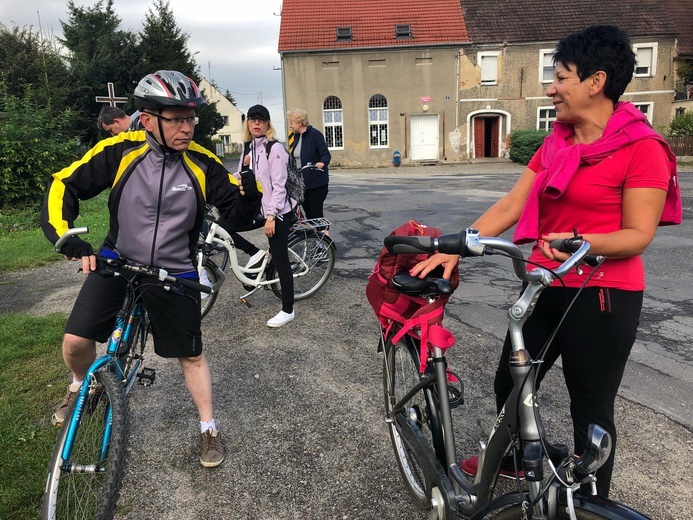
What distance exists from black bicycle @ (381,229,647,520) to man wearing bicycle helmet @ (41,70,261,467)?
3.64 ft

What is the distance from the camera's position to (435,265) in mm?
2086

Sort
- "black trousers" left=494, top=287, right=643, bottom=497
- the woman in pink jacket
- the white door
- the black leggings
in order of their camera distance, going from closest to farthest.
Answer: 1. "black trousers" left=494, top=287, right=643, bottom=497
2. the woman in pink jacket
3. the black leggings
4. the white door

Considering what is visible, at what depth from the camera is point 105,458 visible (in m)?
2.27

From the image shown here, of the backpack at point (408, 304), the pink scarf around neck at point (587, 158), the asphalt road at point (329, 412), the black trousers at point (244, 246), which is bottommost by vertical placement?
the asphalt road at point (329, 412)

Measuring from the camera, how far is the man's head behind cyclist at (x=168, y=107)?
2537 millimetres

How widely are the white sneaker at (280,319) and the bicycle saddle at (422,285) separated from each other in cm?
293

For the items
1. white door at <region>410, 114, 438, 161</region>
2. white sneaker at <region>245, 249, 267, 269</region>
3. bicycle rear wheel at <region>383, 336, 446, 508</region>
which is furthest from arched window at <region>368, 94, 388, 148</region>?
bicycle rear wheel at <region>383, 336, 446, 508</region>

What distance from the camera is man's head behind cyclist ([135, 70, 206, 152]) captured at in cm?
254

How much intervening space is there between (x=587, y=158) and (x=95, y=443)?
7.99 ft

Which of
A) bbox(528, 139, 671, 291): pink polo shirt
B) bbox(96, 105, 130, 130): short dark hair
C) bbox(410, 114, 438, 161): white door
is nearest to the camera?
bbox(528, 139, 671, 291): pink polo shirt

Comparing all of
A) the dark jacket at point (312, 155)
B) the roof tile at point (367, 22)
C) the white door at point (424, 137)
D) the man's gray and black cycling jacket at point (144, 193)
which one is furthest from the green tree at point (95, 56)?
the man's gray and black cycling jacket at point (144, 193)

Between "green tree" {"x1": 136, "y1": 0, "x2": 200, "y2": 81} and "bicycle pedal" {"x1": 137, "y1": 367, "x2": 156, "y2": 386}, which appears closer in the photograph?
"bicycle pedal" {"x1": 137, "y1": 367, "x2": 156, "y2": 386}

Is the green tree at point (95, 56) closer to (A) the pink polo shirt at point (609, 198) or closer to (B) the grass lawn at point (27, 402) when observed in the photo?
(B) the grass lawn at point (27, 402)

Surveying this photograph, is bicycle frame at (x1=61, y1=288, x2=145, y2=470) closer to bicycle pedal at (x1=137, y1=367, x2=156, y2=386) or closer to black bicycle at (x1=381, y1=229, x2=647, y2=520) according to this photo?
bicycle pedal at (x1=137, y1=367, x2=156, y2=386)
